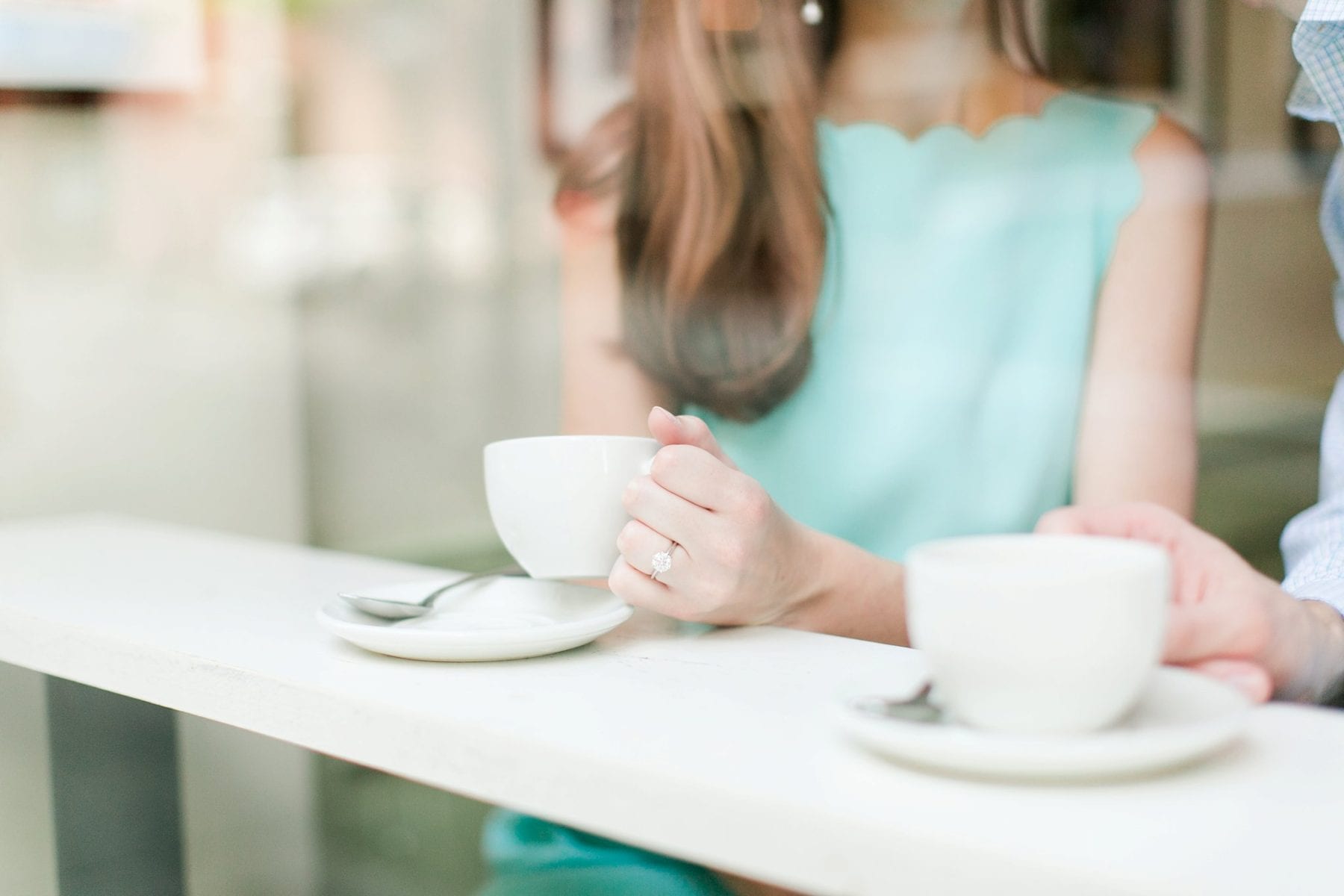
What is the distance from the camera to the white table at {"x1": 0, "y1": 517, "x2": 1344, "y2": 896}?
310mm

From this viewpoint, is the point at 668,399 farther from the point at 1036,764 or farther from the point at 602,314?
the point at 1036,764

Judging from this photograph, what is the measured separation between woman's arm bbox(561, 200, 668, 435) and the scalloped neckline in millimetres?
250

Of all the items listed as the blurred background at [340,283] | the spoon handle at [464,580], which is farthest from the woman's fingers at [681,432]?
the blurred background at [340,283]

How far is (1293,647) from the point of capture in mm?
484

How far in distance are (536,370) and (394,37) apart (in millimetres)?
435

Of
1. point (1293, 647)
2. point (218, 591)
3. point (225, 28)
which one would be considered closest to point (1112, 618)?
point (1293, 647)

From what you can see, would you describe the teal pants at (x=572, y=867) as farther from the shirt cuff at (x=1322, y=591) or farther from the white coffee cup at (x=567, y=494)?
the shirt cuff at (x=1322, y=591)

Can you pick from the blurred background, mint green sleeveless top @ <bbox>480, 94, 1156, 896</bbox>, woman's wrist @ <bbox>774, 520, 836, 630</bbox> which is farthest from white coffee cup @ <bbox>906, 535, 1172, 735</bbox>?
mint green sleeveless top @ <bbox>480, 94, 1156, 896</bbox>

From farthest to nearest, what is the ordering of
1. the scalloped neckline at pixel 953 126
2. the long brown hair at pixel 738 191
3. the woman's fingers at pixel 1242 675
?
the long brown hair at pixel 738 191 < the scalloped neckline at pixel 953 126 < the woman's fingers at pixel 1242 675

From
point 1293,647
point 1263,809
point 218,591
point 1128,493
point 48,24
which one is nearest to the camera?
point 1263,809

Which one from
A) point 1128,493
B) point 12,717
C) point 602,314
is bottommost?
point 12,717

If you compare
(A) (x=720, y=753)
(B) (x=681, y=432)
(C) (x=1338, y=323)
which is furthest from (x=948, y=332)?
(A) (x=720, y=753)

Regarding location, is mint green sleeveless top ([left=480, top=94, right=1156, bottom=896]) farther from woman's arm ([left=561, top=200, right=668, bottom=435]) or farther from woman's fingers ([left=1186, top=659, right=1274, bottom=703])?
woman's fingers ([left=1186, top=659, right=1274, bottom=703])

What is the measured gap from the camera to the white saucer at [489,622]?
490 millimetres
